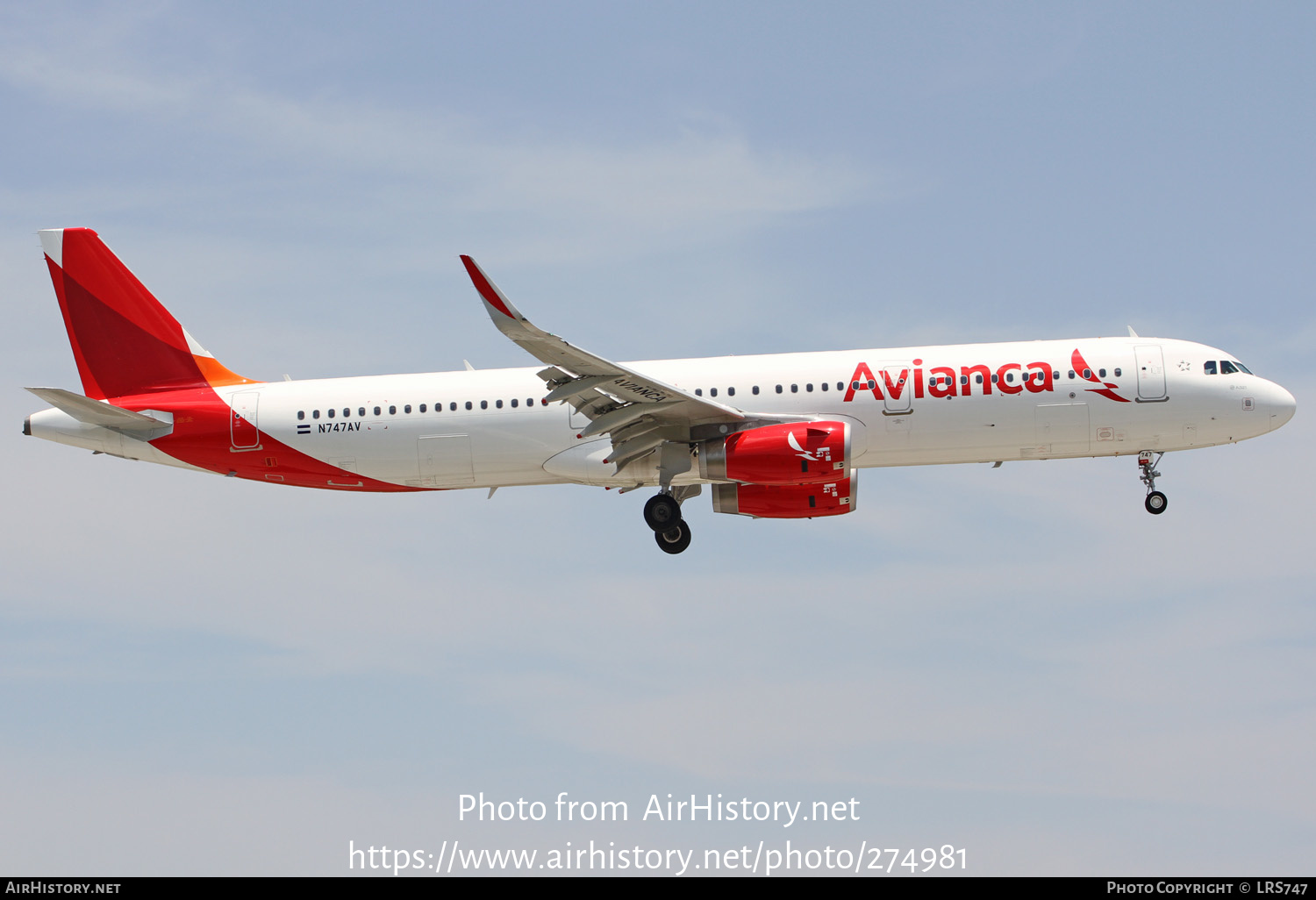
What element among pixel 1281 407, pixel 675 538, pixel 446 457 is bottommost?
pixel 675 538

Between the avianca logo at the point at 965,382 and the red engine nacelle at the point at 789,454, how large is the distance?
58.2 inches

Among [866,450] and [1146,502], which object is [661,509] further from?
[1146,502]

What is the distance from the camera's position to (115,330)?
38.2 meters

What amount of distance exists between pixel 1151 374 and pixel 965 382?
461 cm

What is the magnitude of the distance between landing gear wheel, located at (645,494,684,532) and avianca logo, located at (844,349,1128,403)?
16.7 ft

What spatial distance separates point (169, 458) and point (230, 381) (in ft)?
8.60

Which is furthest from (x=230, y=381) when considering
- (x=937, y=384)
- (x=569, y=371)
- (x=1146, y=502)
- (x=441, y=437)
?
(x=1146, y=502)

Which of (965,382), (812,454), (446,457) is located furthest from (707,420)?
(446,457)

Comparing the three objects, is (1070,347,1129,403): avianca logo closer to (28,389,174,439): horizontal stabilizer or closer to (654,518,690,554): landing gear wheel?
(654,518,690,554): landing gear wheel

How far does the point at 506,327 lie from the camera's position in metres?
30.2

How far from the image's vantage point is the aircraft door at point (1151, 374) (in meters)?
34.1

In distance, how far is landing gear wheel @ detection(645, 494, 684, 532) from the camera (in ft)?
115

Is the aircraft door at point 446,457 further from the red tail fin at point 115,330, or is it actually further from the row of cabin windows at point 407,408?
the red tail fin at point 115,330

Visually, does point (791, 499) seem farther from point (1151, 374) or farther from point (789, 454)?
point (1151, 374)
